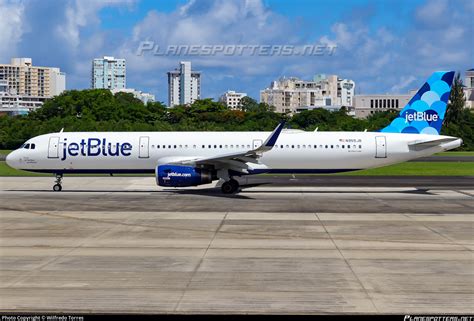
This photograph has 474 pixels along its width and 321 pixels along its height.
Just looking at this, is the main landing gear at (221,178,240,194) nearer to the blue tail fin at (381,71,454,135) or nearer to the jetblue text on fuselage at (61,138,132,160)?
the jetblue text on fuselage at (61,138,132,160)

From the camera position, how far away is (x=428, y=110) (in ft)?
126

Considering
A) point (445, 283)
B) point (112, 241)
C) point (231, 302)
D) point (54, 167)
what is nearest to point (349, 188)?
point (54, 167)

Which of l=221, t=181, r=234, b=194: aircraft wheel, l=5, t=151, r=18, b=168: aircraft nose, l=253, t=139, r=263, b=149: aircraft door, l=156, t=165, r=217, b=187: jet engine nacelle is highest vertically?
l=253, t=139, r=263, b=149: aircraft door

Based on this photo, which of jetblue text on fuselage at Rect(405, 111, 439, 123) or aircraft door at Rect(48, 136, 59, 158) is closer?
aircraft door at Rect(48, 136, 59, 158)

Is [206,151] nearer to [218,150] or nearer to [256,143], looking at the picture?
[218,150]

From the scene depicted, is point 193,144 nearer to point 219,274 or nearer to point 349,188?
point 349,188

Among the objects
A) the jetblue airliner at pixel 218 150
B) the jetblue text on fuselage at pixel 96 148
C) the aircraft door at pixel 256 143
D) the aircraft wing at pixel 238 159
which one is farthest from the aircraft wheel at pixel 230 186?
the jetblue text on fuselage at pixel 96 148

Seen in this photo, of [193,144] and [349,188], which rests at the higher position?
[193,144]

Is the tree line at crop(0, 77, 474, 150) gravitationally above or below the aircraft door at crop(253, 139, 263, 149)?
above

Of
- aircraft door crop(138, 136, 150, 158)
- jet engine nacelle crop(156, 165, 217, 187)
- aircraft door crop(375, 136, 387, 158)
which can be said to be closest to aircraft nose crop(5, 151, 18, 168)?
aircraft door crop(138, 136, 150, 158)

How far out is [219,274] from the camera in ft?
50.7

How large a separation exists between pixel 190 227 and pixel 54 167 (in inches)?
654

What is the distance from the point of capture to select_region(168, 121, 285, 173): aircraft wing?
108 feet

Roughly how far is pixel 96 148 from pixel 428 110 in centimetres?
2025
